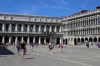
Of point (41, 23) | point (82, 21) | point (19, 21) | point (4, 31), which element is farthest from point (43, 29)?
point (82, 21)

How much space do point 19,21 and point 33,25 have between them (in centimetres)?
738

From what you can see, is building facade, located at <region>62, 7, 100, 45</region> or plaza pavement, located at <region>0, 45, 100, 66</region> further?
building facade, located at <region>62, 7, 100, 45</region>

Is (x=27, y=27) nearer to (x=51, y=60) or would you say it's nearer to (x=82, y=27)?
(x=82, y=27)

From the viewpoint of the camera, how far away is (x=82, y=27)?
77.3 meters

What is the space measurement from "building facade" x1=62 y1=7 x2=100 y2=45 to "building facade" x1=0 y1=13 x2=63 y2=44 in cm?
600

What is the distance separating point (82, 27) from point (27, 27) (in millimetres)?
28681

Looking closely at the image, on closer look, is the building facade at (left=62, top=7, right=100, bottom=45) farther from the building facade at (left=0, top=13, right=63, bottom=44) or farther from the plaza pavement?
the plaza pavement

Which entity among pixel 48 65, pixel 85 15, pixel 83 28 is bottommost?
pixel 48 65

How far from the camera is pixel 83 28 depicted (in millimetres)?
76625

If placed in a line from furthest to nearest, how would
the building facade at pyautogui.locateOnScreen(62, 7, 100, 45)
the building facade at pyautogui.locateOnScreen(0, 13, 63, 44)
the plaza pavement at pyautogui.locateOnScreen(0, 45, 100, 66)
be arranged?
the building facade at pyautogui.locateOnScreen(0, 13, 63, 44), the building facade at pyautogui.locateOnScreen(62, 7, 100, 45), the plaza pavement at pyautogui.locateOnScreen(0, 45, 100, 66)

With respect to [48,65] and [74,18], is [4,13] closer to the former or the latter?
[74,18]

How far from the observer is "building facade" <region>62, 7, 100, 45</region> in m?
69.4

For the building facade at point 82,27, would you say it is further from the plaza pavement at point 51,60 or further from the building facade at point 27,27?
the plaza pavement at point 51,60

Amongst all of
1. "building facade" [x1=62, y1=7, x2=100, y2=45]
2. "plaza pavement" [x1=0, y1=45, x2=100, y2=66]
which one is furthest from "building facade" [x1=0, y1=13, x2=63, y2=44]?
"plaza pavement" [x1=0, y1=45, x2=100, y2=66]
